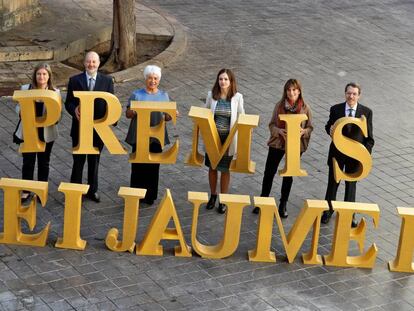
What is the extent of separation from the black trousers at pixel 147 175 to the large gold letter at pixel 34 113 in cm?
121

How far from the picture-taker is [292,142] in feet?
39.0

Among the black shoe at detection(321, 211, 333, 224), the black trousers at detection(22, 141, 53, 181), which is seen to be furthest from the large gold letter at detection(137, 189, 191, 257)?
the black shoe at detection(321, 211, 333, 224)

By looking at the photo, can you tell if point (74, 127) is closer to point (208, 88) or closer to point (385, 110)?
point (208, 88)

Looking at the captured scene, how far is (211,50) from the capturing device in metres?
19.0

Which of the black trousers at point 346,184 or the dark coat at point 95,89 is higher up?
the dark coat at point 95,89

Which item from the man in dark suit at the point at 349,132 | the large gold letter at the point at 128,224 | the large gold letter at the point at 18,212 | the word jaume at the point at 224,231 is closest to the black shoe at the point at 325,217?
the man in dark suit at the point at 349,132

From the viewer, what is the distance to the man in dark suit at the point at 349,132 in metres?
12.0

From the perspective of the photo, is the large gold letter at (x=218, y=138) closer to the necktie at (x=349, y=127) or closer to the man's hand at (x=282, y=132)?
the man's hand at (x=282, y=132)

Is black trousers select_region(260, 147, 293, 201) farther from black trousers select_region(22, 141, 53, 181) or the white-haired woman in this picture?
black trousers select_region(22, 141, 53, 181)

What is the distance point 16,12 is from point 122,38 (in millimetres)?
2417

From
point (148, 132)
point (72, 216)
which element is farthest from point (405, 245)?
point (72, 216)

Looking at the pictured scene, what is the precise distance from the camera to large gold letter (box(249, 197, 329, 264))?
11344mm

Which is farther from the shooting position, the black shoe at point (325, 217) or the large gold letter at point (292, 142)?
the black shoe at point (325, 217)

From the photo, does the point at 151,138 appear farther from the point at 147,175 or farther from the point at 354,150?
the point at 354,150
